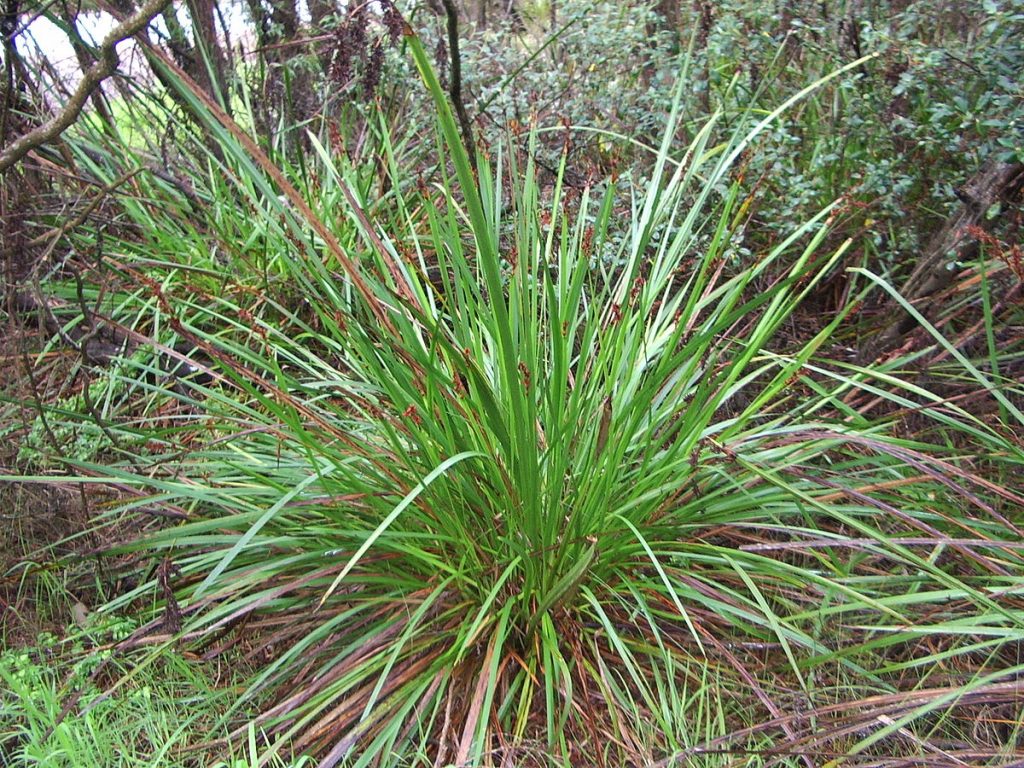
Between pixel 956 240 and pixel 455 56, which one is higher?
pixel 455 56

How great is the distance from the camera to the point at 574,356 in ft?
10.2

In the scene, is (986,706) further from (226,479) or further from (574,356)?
(226,479)

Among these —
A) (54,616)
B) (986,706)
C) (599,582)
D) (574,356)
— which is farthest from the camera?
(574,356)

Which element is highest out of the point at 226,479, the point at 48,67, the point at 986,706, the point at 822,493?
the point at 48,67

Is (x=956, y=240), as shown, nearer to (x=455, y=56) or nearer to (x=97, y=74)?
(x=455, y=56)

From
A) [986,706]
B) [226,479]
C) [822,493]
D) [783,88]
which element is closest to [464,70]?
[783,88]

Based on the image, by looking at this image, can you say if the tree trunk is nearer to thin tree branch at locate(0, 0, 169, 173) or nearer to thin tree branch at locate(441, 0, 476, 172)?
thin tree branch at locate(441, 0, 476, 172)

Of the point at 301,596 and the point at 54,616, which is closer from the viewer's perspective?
the point at 301,596

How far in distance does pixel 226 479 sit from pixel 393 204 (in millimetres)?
1729

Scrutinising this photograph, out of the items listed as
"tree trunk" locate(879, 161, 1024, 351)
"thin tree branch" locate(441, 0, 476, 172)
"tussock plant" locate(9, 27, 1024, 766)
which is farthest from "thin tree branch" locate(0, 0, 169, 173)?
"tree trunk" locate(879, 161, 1024, 351)

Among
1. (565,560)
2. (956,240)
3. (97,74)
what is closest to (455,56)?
(97,74)

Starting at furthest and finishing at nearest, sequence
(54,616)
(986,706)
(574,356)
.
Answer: (574,356) < (54,616) < (986,706)

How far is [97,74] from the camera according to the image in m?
2.08

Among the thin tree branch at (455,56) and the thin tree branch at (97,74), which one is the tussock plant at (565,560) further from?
the thin tree branch at (97,74)
